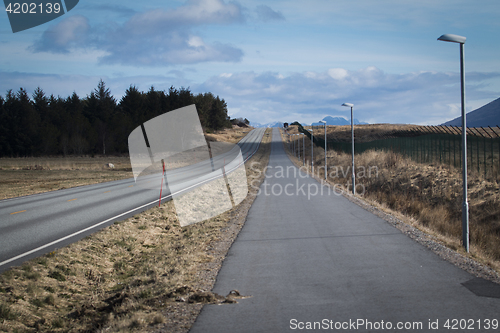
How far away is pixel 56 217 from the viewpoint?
1339 centimetres

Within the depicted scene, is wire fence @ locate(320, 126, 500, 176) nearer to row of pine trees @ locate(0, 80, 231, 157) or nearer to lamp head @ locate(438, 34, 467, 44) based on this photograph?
lamp head @ locate(438, 34, 467, 44)

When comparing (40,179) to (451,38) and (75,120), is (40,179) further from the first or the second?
(75,120)

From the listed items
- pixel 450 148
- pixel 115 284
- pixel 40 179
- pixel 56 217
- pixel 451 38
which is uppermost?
pixel 451 38

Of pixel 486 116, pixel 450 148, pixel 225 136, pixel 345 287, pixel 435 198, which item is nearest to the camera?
pixel 345 287

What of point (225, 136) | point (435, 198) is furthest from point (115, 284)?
point (225, 136)

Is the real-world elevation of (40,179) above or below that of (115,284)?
above

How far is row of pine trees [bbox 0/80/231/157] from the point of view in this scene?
61781mm

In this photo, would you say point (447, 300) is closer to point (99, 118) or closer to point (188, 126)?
point (188, 126)

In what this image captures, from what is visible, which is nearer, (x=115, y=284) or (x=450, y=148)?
(x=115, y=284)

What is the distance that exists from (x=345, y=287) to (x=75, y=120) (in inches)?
2878

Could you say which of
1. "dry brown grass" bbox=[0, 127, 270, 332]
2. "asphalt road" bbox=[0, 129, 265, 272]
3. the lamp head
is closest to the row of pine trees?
"asphalt road" bbox=[0, 129, 265, 272]

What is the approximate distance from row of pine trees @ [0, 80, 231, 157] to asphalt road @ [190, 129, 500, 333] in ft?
208

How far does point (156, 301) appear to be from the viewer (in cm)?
612

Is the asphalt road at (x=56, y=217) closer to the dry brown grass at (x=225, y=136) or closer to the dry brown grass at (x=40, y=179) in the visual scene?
the dry brown grass at (x=40, y=179)
